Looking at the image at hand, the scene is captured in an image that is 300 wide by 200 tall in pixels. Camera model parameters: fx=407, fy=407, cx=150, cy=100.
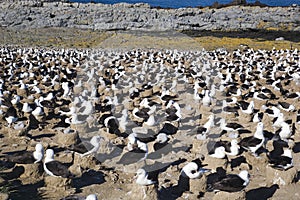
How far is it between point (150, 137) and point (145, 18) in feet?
138

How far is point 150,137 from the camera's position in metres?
9.88

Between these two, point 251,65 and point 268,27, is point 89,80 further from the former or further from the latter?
point 268,27

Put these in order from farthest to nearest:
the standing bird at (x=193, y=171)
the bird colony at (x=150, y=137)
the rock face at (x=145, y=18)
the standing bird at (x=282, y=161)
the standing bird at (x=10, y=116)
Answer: the rock face at (x=145, y=18)
the standing bird at (x=10, y=116)
the standing bird at (x=282, y=161)
the bird colony at (x=150, y=137)
the standing bird at (x=193, y=171)

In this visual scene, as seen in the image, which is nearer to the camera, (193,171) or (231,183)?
(231,183)

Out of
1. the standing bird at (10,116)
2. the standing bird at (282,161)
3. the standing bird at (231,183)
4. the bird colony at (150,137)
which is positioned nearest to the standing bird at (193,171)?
the bird colony at (150,137)

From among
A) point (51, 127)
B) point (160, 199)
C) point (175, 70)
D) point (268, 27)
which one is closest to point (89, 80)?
point (175, 70)

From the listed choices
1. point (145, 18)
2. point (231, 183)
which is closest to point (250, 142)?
point (231, 183)

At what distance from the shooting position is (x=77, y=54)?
2789 centimetres

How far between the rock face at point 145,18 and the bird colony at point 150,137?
1173 inches

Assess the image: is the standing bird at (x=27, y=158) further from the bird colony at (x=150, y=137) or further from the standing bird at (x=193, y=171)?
the standing bird at (x=193, y=171)

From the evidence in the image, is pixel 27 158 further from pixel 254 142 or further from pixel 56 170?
pixel 254 142

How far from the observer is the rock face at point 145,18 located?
47.7 m

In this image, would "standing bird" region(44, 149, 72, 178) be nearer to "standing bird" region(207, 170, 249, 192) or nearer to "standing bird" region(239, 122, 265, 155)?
"standing bird" region(207, 170, 249, 192)

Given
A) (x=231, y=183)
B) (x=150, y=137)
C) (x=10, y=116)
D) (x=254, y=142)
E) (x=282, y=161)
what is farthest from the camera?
(x=10, y=116)
